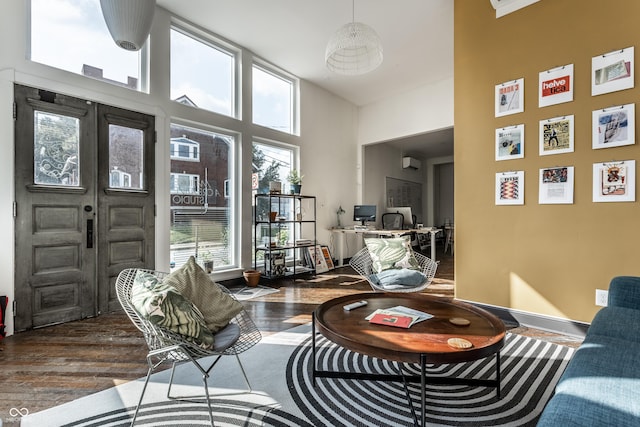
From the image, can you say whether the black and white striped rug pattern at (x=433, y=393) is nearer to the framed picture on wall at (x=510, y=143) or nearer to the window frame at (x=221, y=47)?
the framed picture on wall at (x=510, y=143)

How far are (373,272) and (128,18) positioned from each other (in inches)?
128

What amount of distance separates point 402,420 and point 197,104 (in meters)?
4.46

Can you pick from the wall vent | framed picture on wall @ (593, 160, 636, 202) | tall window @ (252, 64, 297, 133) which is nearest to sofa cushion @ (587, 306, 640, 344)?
framed picture on wall @ (593, 160, 636, 202)

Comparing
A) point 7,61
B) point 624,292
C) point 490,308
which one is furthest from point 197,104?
point 624,292

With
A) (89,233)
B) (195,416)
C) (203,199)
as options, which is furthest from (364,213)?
(195,416)

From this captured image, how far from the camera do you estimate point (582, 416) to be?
939mm

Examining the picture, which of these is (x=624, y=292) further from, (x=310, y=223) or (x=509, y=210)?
(x=310, y=223)

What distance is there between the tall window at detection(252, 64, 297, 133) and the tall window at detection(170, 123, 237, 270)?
824mm

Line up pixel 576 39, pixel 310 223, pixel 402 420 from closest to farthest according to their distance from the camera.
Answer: pixel 402 420, pixel 576 39, pixel 310 223

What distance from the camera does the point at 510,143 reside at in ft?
10.7

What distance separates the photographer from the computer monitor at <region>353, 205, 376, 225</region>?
6492 mm

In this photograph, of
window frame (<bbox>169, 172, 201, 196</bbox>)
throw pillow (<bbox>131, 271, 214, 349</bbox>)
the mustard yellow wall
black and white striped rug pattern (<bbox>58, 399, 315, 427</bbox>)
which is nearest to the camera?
throw pillow (<bbox>131, 271, 214, 349</bbox>)

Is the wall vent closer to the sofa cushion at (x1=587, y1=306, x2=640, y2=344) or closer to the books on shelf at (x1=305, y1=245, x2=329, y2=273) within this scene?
the books on shelf at (x1=305, y1=245, x2=329, y2=273)

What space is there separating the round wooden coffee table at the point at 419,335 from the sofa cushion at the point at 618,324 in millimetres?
445
